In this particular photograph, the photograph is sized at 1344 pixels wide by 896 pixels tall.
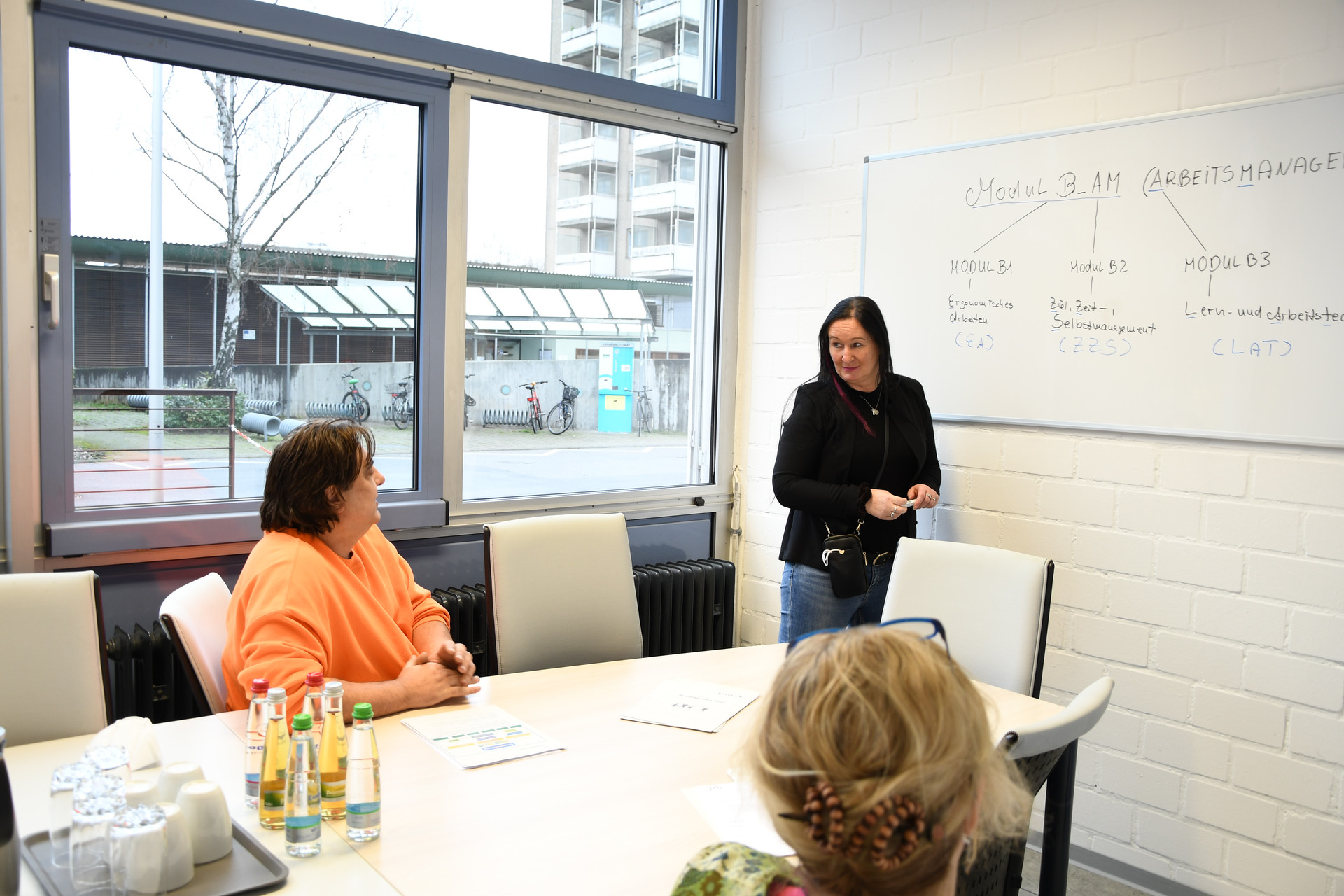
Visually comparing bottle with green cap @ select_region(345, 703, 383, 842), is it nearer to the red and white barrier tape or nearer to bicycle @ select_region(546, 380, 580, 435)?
the red and white barrier tape

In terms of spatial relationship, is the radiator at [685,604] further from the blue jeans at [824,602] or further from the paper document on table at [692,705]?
the paper document on table at [692,705]

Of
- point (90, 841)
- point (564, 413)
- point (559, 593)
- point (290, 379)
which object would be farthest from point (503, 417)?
point (90, 841)

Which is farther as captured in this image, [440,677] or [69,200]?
[69,200]

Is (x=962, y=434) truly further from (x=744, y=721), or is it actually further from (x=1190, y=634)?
(x=744, y=721)

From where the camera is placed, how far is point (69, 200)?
103 inches

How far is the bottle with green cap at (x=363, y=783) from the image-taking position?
1.37 meters

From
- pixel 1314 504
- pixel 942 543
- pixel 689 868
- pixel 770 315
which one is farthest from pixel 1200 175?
pixel 689 868

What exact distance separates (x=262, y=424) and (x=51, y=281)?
2.26 ft

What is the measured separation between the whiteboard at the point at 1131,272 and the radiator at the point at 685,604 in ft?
3.62

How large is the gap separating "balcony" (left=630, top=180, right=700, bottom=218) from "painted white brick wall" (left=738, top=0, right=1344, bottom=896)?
2.22 feet

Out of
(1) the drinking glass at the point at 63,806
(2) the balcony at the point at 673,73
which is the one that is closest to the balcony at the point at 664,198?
(2) the balcony at the point at 673,73

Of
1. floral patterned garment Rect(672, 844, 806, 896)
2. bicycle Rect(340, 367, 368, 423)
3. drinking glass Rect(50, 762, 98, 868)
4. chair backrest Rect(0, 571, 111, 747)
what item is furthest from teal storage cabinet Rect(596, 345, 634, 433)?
floral patterned garment Rect(672, 844, 806, 896)

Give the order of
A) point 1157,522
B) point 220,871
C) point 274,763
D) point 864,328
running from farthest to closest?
point 864,328 → point 1157,522 → point 274,763 → point 220,871

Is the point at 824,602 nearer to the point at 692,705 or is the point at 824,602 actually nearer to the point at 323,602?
the point at 692,705
